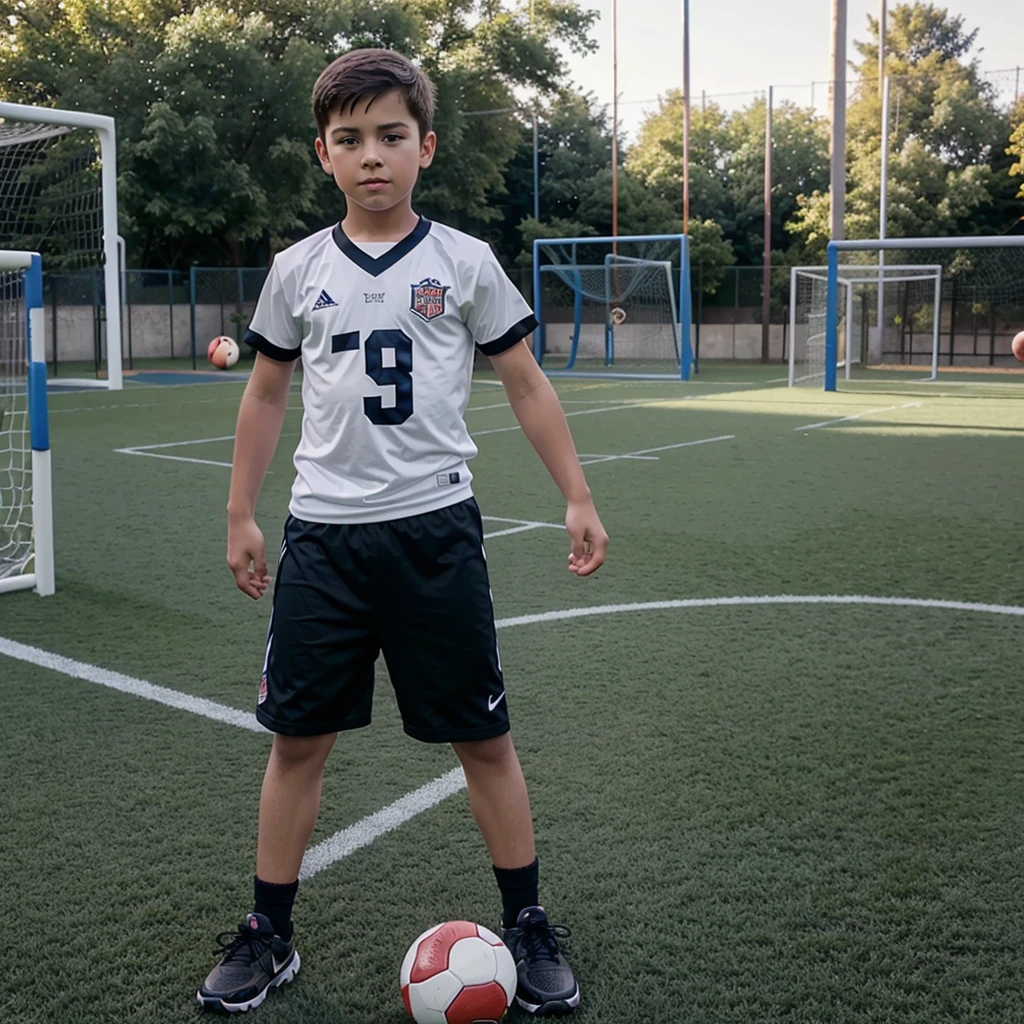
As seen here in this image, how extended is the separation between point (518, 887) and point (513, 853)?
8 cm

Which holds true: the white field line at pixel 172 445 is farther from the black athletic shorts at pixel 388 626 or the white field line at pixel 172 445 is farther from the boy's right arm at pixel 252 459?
the black athletic shorts at pixel 388 626

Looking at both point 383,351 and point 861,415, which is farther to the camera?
point 861,415

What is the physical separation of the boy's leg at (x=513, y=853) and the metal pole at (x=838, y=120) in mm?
24648

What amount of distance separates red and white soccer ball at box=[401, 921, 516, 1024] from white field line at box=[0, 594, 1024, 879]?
0.68 metres

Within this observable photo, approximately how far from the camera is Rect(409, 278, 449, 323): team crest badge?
255cm

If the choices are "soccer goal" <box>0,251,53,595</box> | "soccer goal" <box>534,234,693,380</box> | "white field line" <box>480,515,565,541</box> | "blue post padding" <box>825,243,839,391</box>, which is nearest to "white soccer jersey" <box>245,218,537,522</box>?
"soccer goal" <box>0,251,53,595</box>

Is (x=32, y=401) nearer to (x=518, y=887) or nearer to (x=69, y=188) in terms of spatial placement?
(x=518, y=887)

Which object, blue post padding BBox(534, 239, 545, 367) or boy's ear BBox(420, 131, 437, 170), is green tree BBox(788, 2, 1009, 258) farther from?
boy's ear BBox(420, 131, 437, 170)

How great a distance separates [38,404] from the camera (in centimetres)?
583

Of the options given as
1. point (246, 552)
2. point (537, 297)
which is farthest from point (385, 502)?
point (537, 297)

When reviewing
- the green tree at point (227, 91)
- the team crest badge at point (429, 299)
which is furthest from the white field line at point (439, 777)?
the green tree at point (227, 91)

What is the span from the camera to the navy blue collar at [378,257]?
2553 mm

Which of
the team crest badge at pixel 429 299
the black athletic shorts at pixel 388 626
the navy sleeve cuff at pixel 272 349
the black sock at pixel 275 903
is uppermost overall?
the team crest badge at pixel 429 299

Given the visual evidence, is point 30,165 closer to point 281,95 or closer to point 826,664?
point 826,664
